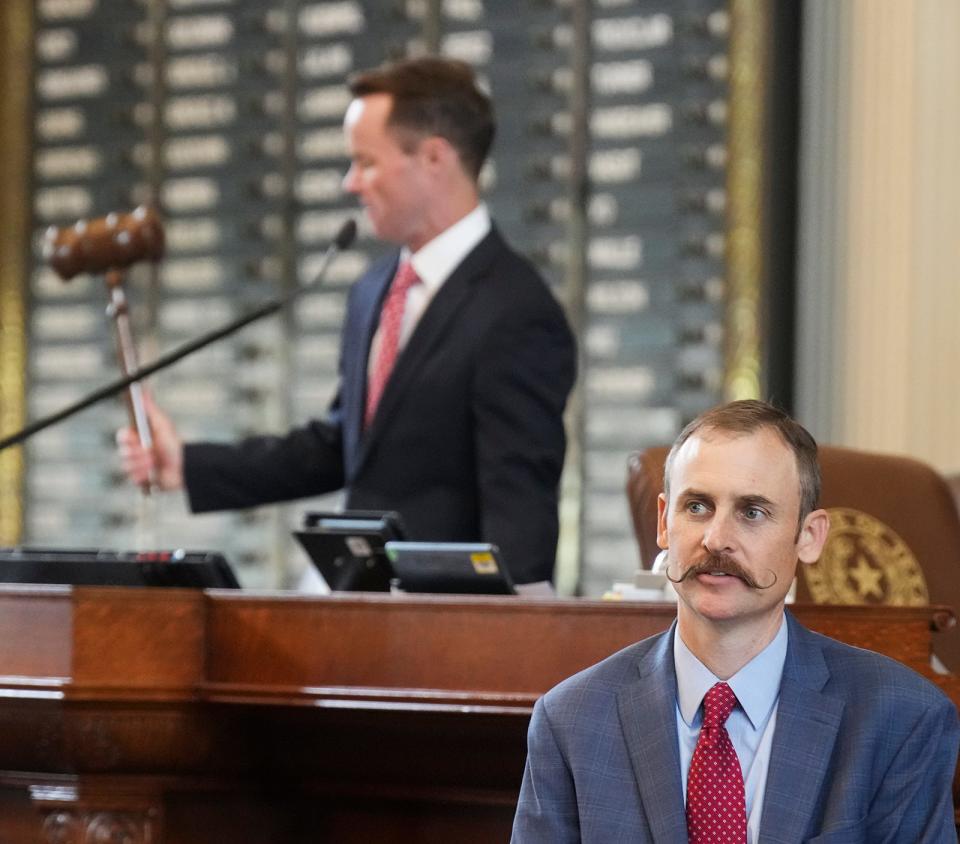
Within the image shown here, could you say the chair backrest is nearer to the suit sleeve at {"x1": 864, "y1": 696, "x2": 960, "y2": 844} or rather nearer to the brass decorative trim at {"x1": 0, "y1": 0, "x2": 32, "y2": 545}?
the suit sleeve at {"x1": 864, "y1": 696, "x2": 960, "y2": 844}

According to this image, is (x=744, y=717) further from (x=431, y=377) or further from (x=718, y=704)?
(x=431, y=377)

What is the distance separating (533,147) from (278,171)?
839 millimetres

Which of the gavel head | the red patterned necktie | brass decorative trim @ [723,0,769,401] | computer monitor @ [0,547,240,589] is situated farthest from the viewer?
brass decorative trim @ [723,0,769,401]

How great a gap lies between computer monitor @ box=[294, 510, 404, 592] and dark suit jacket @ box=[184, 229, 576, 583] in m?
0.40

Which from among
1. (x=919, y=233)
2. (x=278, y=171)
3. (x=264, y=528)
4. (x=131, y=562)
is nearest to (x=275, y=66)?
(x=278, y=171)

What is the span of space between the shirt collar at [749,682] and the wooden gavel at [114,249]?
1.70m

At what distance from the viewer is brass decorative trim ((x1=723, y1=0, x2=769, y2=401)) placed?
4.85 metres

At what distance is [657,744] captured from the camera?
1815 millimetres

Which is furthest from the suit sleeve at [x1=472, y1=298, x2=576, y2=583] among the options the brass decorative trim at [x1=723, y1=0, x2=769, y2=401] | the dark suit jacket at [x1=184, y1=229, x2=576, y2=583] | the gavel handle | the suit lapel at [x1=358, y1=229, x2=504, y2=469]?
the brass decorative trim at [x1=723, y1=0, x2=769, y2=401]

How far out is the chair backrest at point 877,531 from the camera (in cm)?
329

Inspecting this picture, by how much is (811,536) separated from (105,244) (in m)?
1.86

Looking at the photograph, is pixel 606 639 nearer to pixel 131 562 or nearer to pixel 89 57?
pixel 131 562

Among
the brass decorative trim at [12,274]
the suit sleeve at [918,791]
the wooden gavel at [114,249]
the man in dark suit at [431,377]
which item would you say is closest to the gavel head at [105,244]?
the wooden gavel at [114,249]

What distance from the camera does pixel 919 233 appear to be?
4.63 m
